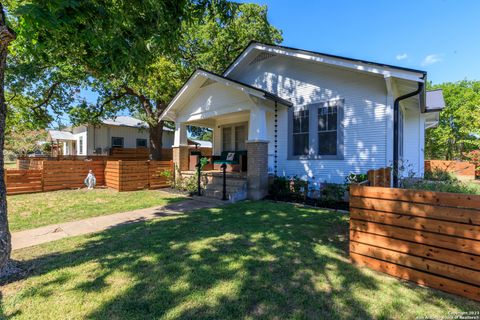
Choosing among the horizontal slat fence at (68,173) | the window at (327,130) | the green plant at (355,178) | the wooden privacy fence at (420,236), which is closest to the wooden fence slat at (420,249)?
the wooden privacy fence at (420,236)

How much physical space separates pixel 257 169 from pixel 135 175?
591 cm

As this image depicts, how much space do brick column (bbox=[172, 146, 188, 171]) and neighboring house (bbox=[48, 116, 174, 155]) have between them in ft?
35.1

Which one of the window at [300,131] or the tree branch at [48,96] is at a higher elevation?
the tree branch at [48,96]

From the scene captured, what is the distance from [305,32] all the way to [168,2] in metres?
13.6

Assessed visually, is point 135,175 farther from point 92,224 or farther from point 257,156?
point 257,156

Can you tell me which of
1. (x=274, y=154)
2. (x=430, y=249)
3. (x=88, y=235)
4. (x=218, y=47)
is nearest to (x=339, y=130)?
(x=274, y=154)

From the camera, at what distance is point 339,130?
8055 mm

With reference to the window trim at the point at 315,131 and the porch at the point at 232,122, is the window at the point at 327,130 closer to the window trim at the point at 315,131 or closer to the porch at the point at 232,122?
the window trim at the point at 315,131

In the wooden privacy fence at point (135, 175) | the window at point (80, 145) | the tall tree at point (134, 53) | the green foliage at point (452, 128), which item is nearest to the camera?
the tall tree at point (134, 53)

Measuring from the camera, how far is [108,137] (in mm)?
21938

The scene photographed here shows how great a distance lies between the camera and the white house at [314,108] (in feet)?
23.8

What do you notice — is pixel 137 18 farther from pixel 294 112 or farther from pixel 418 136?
pixel 418 136

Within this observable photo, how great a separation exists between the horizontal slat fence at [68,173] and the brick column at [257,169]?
8112 mm

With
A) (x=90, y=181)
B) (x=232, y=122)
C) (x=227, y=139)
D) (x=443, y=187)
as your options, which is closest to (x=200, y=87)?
(x=232, y=122)
